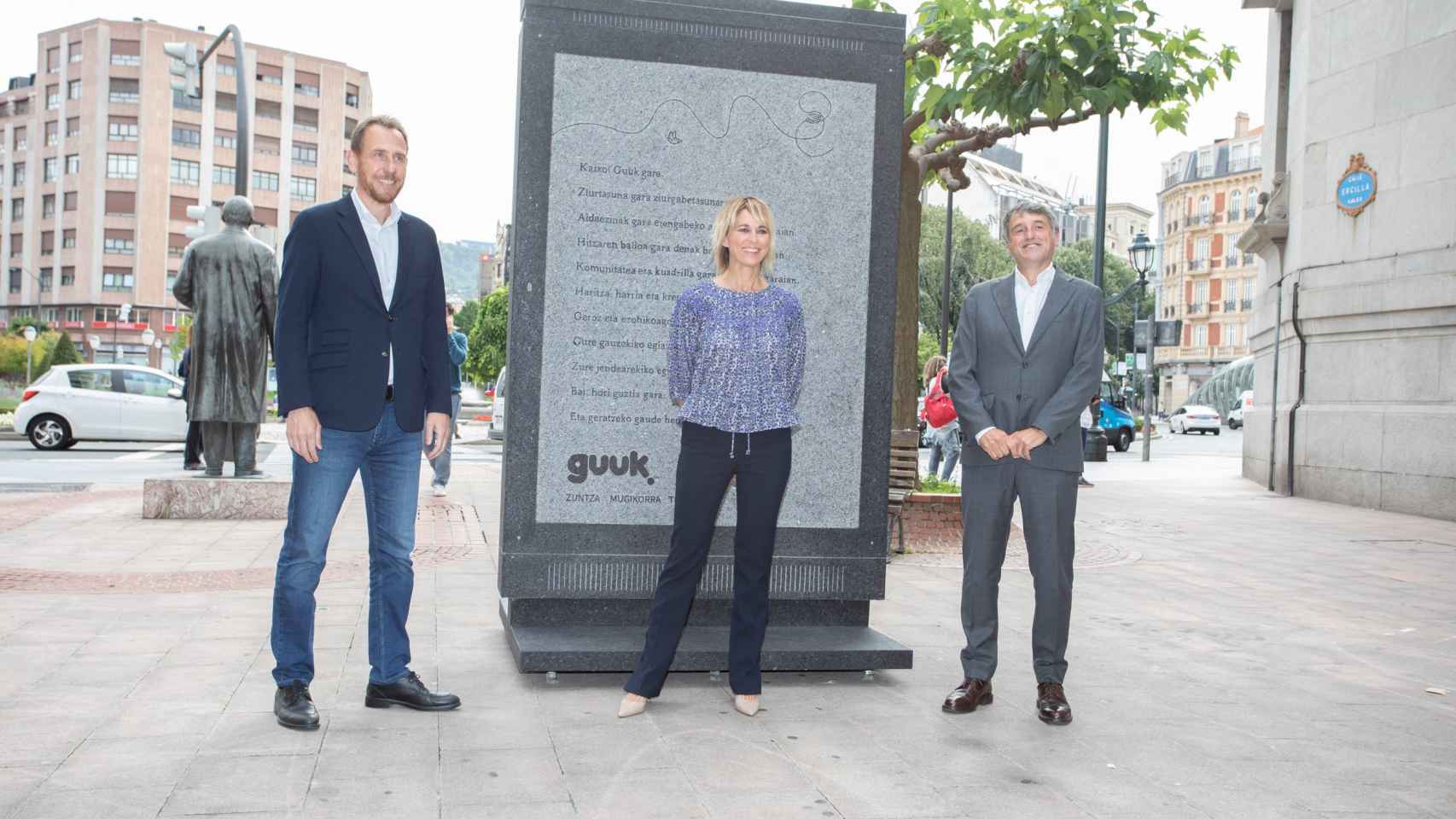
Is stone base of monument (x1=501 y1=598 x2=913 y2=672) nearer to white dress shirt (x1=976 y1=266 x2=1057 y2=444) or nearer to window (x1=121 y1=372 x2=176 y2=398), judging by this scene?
white dress shirt (x1=976 y1=266 x2=1057 y2=444)

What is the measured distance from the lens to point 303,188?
89.8 metres

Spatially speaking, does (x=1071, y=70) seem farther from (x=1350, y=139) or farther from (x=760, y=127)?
(x=1350, y=139)

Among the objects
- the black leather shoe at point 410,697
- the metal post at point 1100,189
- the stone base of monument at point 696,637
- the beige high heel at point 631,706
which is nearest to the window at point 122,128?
the metal post at point 1100,189

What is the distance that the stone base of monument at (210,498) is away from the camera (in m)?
10.7

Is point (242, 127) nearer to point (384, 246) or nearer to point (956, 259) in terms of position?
point (384, 246)

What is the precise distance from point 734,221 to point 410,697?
207 cm

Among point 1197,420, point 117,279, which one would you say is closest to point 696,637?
point 1197,420

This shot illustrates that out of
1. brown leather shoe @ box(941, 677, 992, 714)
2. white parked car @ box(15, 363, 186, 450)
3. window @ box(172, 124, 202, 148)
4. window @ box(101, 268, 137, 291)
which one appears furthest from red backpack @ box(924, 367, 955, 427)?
window @ box(172, 124, 202, 148)

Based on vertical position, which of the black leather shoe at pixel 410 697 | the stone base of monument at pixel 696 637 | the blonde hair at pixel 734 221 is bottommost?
the black leather shoe at pixel 410 697

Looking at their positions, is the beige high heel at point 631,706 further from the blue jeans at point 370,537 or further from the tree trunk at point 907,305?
the tree trunk at point 907,305

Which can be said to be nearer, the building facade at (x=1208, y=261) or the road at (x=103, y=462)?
the road at (x=103, y=462)

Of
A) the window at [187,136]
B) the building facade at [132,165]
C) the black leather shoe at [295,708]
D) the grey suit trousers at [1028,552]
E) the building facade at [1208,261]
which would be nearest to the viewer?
the black leather shoe at [295,708]

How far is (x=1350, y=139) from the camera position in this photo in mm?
17016

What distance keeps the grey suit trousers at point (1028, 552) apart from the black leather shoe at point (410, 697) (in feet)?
6.48
